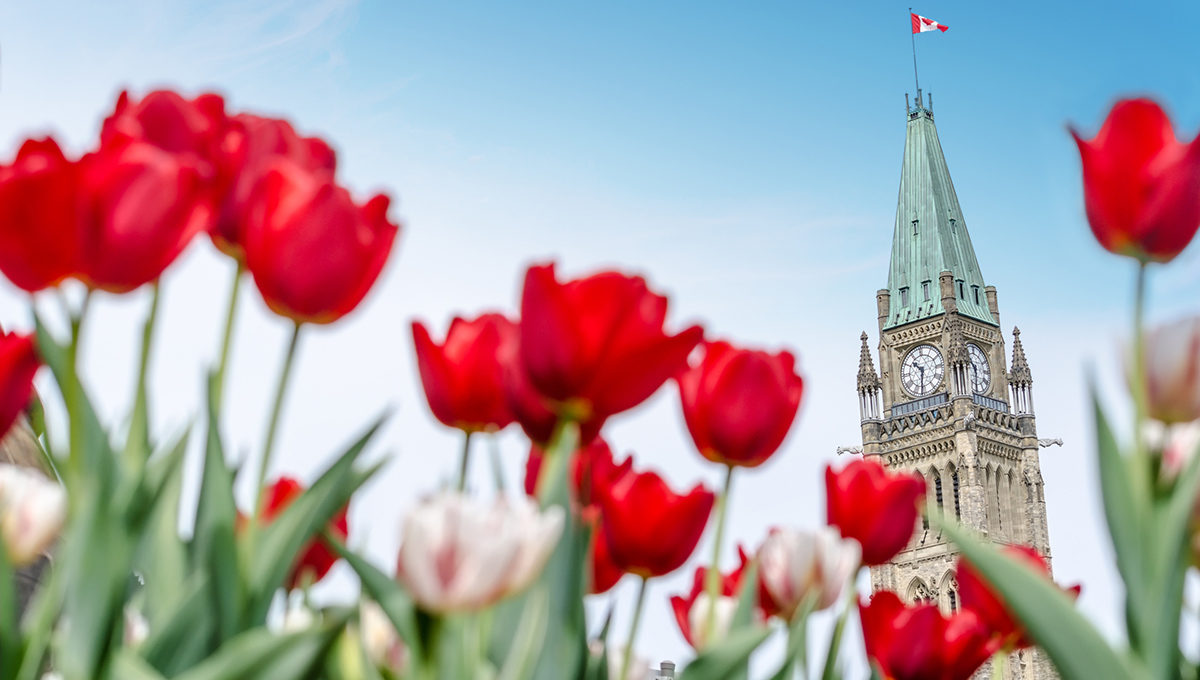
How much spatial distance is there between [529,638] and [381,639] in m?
0.38

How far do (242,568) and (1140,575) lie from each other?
0.89m

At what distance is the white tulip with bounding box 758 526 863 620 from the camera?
1.68 meters

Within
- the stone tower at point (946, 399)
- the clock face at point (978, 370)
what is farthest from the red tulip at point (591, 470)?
the clock face at point (978, 370)

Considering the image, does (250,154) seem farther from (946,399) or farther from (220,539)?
(946,399)

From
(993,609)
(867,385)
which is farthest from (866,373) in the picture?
A: (993,609)

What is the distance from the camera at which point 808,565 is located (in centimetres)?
169

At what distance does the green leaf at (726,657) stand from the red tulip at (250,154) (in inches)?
24.6

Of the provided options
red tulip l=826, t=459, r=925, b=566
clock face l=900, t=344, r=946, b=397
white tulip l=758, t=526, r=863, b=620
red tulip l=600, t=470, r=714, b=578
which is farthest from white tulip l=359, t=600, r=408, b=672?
→ clock face l=900, t=344, r=946, b=397

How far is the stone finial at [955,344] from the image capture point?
211 feet

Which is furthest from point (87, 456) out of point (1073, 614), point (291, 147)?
point (1073, 614)

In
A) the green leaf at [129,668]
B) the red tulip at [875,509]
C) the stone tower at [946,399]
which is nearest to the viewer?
the green leaf at [129,668]

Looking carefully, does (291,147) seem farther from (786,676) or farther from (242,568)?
(786,676)

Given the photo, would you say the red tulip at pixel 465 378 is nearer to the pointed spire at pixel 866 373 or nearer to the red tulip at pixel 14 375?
the red tulip at pixel 14 375

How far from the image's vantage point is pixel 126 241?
3.92 ft
